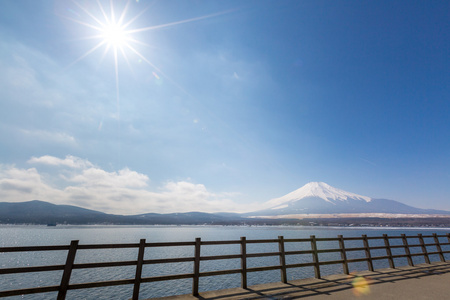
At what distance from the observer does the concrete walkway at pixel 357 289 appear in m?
6.52

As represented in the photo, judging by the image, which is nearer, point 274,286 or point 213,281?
point 274,286

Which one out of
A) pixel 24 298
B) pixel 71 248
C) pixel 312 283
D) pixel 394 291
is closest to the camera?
pixel 71 248

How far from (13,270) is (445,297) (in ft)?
37.5

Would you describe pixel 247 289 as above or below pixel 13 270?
below

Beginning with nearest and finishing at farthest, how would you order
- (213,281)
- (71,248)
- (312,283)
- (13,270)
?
(13,270) < (71,248) < (312,283) < (213,281)

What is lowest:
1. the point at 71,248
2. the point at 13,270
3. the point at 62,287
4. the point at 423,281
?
the point at 423,281

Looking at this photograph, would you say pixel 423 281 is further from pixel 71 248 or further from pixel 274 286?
pixel 71 248

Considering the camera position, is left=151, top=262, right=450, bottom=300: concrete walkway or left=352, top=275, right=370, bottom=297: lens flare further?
left=352, top=275, right=370, bottom=297: lens flare

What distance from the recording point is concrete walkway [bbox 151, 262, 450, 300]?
652 centimetres

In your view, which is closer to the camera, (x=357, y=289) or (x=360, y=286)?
(x=357, y=289)

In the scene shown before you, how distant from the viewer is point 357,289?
7.20 metres

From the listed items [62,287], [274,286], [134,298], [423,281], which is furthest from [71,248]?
[423,281]

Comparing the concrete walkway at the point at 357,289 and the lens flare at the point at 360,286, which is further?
the lens flare at the point at 360,286

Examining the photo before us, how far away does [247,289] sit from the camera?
23.7 ft
